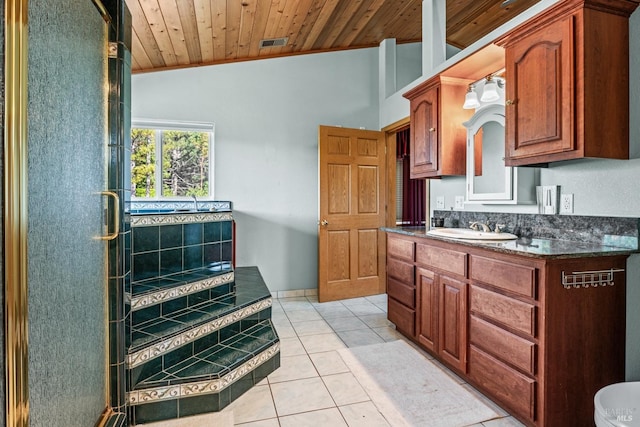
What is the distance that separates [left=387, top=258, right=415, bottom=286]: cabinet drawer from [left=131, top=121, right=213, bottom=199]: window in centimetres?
212

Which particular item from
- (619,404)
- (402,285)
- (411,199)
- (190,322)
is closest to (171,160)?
(190,322)

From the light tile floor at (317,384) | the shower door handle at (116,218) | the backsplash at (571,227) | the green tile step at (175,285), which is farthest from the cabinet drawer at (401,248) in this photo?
the shower door handle at (116,218)

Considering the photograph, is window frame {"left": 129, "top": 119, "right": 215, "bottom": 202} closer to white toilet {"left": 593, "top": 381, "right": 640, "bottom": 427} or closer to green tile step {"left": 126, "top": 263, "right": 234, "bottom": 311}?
green tile step {"left": 126, "top": 263, "right": 234, "bottom": 311}

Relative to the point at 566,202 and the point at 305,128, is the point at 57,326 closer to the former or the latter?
the point at 566,202

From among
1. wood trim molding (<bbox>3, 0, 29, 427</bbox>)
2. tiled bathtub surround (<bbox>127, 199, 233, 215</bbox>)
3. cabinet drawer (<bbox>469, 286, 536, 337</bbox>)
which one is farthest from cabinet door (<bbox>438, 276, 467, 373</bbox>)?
tiled bathtub surround (<bbox>127, 199, 233, 215</bbox>)

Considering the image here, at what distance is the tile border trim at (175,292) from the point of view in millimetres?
2348

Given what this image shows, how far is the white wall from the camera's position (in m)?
4.04

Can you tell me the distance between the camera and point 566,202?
2.17m

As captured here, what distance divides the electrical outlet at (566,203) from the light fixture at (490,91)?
858mm

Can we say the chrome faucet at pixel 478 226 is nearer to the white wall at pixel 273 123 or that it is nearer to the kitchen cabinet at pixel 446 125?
the kitchen cabinet at pixel 446 125

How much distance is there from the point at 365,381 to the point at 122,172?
1.86 metres

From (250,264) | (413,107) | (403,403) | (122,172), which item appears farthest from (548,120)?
(250,264)

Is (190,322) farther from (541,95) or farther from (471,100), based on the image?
(471,100)

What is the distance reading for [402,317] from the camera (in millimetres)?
3002
